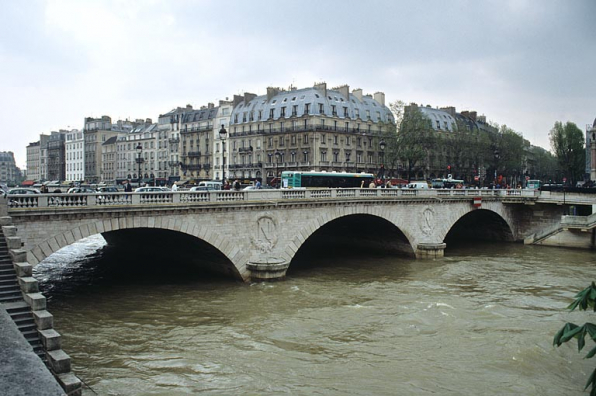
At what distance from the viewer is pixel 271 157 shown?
78062mm

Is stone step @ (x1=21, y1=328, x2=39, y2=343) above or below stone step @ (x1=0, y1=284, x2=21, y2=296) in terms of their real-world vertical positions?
below

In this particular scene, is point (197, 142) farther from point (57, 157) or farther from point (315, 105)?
point (57, 157)

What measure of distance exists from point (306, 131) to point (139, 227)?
53.4 meters

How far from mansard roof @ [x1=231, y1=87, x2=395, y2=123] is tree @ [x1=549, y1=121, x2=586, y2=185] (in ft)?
91.6

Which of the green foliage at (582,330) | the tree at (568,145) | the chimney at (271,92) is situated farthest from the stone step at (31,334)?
the tree at (568,145)

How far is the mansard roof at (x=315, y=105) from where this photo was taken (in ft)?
246

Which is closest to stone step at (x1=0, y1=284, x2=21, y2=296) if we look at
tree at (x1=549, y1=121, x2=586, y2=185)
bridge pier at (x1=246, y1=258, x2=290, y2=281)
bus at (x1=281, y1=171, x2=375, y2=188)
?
bridge pier at (x1=246, y1=258, x2=290, y2=281)

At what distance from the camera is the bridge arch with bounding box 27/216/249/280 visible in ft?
63.5

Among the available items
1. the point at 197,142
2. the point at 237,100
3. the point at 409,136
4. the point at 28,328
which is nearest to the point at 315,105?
the point at 409,136

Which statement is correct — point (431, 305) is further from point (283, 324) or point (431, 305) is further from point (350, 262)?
point (350, 262)

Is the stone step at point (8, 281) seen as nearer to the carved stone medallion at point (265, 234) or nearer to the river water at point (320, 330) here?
the river water at point (320, 330)

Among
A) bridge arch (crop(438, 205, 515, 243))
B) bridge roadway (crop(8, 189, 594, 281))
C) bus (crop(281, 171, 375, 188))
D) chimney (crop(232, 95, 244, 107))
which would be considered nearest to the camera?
bridge roadway (crop(8, 189, 594, 281))

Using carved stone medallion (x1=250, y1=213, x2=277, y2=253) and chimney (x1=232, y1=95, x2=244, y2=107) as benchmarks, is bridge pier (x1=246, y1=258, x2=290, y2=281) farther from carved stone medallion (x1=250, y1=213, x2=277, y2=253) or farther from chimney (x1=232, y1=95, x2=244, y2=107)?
chimney (x1=232, y1=95, x2=244, y2=107)

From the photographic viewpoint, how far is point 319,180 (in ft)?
157
